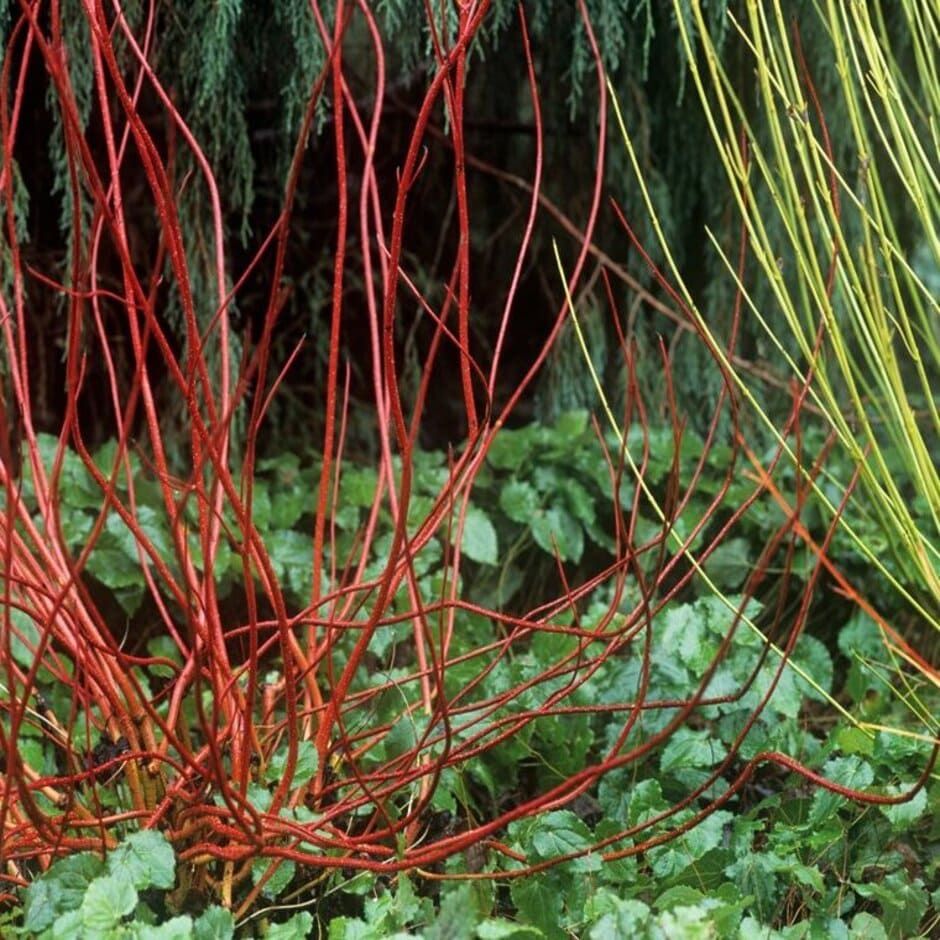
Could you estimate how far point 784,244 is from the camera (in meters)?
3.00

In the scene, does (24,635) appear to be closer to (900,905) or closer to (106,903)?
(106,903)

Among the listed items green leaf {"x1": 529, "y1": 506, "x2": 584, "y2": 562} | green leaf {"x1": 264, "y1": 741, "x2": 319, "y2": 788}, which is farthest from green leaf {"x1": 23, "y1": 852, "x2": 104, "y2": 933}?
green leaf {"x1": 529, "y1": 506, "x2": 584, "y2": 562}

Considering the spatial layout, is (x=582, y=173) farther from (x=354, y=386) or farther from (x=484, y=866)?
(x=484, y=866)

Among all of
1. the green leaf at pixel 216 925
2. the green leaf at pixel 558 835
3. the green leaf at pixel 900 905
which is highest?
the green leaf at pixel 216 925

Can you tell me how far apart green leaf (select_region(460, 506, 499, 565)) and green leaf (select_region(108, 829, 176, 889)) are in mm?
1038

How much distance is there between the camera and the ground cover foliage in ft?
4.01

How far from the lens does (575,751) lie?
182 cm

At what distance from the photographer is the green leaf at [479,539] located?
225cm

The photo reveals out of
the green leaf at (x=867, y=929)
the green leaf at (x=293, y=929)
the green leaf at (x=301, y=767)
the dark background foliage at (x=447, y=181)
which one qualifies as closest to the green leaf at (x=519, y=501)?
the dark background foliage at (x=447, y=181)

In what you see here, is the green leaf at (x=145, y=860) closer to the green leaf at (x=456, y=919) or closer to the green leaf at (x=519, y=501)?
the green leaf at (x=456, y=919)

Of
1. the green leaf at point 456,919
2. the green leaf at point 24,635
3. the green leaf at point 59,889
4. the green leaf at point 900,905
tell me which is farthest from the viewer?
the green leaf at point 24,635

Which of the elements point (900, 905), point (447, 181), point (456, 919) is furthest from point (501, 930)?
point (447, 181)

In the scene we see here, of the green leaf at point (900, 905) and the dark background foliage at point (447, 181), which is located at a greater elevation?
the dark background foliage at point (447, 181)

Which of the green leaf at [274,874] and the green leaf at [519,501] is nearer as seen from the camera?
the green leaf at [274,874]
